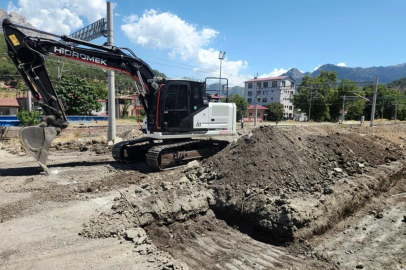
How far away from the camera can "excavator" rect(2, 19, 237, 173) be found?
24.7ft

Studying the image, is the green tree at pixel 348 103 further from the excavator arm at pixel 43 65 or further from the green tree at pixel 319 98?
the excavator arm at pixel 43 65

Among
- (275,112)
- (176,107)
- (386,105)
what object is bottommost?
(176,107)

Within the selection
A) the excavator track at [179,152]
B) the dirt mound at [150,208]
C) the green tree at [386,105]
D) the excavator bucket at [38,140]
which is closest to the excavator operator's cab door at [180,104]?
the excavator track at [179,152]

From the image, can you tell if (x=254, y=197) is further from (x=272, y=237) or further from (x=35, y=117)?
(x=35, y=117)

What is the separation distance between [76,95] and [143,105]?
91.6 ft

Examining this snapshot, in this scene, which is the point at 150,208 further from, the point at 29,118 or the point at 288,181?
the point at 29,118

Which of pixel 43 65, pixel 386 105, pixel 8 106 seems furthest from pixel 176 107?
pixel 386 105

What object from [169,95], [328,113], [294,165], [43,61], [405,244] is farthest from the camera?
[328,113]

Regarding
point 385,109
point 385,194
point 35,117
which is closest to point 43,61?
point 385,194

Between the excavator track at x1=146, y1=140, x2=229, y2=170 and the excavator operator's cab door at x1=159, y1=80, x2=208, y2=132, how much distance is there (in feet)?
2.03

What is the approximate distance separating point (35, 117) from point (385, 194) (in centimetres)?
1964

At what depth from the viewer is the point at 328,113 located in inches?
2205

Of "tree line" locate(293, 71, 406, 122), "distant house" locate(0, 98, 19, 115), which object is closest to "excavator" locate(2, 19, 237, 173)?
"distant house" locate(0, 98, 19, 115)

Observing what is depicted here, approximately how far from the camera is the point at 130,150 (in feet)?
31.2
